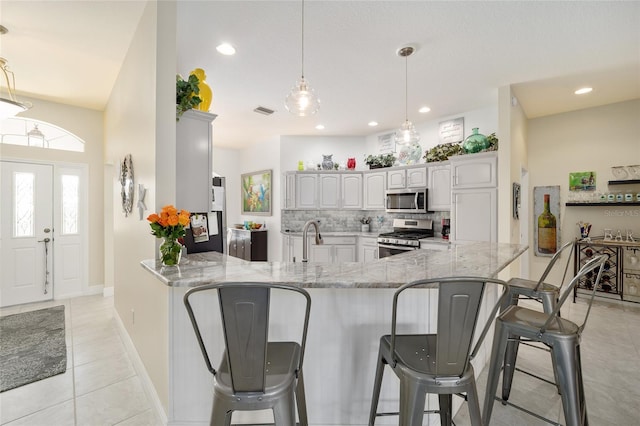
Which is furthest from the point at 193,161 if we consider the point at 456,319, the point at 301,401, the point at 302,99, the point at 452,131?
the point at 452,131

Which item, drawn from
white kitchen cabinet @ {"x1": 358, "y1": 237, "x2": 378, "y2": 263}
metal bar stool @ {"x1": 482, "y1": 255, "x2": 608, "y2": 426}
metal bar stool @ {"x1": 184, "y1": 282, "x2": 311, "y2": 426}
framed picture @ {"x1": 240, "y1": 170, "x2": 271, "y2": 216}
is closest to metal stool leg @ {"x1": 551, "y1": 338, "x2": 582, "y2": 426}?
metal bar stool @ {"x1": 482, "y1": 255, "x2": 608, "y2": 426}

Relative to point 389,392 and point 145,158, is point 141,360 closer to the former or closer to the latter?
point 145,158

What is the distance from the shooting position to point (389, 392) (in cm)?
171

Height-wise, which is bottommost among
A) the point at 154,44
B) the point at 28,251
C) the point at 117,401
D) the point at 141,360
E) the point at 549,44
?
the point at 117,401

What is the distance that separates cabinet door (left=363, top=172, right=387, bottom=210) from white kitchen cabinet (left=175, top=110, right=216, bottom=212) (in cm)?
369

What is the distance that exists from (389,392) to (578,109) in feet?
16.6

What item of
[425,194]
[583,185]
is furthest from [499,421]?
[583,185]

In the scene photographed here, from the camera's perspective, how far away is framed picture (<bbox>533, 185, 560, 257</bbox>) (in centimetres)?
458

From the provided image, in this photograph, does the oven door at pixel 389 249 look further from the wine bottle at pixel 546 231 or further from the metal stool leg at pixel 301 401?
the metal stool leg at pixel 301 401

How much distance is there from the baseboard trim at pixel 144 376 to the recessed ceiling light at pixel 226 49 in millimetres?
2795

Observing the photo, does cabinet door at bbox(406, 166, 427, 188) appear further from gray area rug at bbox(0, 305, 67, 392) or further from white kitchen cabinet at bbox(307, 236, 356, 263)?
gray area rug at bbox(0, 305, 67, 392)

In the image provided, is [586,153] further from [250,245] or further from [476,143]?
[250,245]

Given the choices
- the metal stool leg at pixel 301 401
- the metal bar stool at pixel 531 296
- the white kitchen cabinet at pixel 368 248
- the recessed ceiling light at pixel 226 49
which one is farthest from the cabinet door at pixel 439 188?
the metal stool leg at pixel 301 401

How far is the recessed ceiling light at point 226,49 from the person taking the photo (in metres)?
2.68
